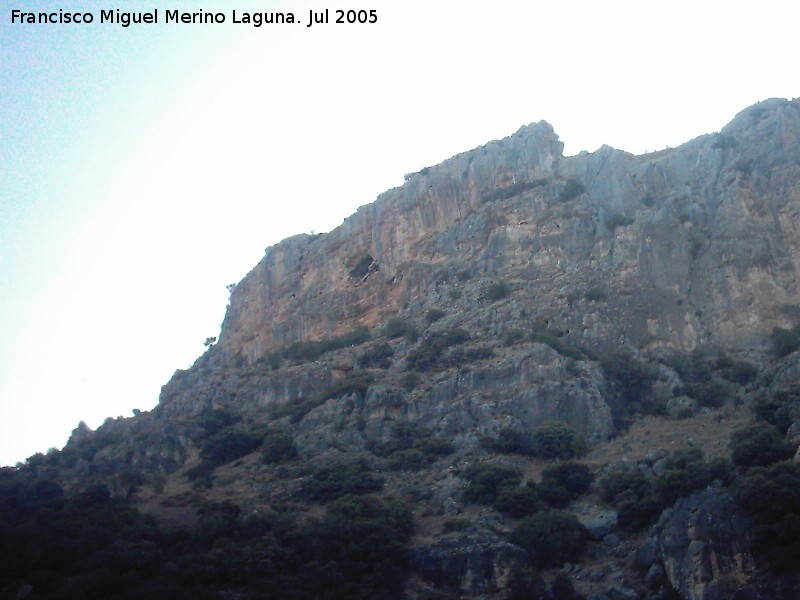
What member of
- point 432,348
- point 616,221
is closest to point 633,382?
point 432,348

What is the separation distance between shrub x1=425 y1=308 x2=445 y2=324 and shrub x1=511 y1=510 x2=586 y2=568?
22.7 meters

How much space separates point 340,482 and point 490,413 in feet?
28.2

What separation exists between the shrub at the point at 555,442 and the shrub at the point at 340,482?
25.1 ft

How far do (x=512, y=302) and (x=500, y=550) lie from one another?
23091 mm

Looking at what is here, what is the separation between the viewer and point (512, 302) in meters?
58.6

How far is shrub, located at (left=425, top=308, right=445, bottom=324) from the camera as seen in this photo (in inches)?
2400

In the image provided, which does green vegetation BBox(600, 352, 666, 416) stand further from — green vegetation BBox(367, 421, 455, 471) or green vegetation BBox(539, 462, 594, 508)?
green vegetation BBox(367, 421, 455, 471)

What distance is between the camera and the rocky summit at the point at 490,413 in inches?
1423

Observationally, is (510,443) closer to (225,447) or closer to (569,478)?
(569,478)

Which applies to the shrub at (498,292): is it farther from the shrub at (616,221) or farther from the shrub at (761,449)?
the shrub at (761,449)

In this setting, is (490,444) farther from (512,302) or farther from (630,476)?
(512,302)

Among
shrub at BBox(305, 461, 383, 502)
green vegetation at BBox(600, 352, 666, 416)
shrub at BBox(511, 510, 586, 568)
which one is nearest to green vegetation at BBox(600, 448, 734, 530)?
shrub at BBox(511, 510, 586, 568)

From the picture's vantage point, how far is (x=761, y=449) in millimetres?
37438

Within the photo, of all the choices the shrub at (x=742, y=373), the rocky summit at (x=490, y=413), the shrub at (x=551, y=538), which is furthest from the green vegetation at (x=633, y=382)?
the shrub at (x=551, y=538)
